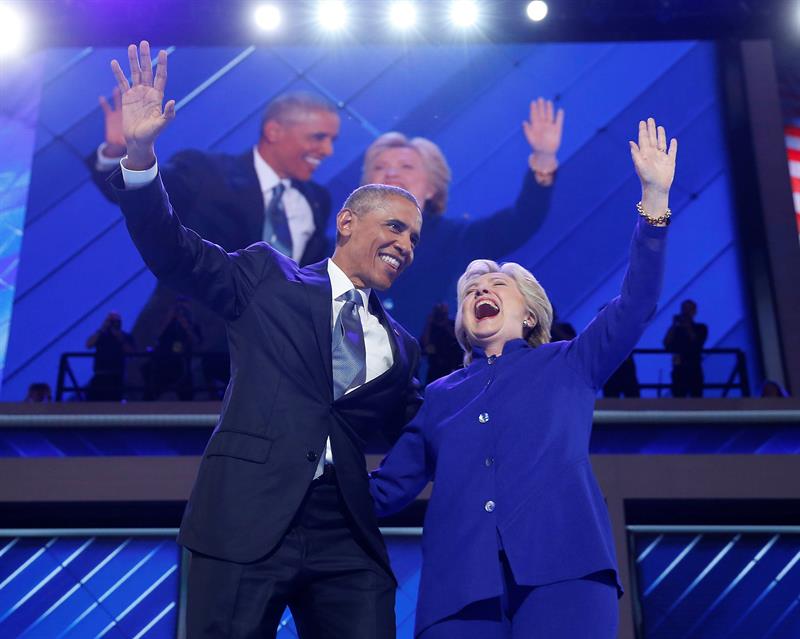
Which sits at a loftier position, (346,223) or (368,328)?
(346,223)

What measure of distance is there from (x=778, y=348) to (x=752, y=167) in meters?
1.70

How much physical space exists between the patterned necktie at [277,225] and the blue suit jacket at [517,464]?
6255 millimetres

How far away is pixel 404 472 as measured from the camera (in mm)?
1991

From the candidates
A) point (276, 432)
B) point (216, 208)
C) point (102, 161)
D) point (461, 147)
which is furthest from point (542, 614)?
point (102, 161)

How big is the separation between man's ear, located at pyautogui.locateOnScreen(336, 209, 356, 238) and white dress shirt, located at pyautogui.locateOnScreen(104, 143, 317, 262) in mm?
5984

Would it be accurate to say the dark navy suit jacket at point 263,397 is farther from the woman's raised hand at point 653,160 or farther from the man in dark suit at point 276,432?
the woman's raised hand at point 653,160

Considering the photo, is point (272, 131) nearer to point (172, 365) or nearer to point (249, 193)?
point (249, 193)

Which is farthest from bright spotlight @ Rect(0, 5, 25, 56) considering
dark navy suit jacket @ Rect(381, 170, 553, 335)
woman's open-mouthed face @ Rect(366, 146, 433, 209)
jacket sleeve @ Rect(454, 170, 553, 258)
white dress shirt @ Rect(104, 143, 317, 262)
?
jacket sleeve @ Rect(454, 170, 553, 258)

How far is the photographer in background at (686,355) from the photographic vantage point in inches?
254

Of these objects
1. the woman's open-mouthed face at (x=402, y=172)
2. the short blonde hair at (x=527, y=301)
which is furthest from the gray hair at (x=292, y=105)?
the short blonde hair at (x=527, y=301)

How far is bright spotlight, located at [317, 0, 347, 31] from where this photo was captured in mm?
8555

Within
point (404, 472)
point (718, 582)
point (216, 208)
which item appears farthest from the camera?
point (216, 208)

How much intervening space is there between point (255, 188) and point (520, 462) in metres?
7.01

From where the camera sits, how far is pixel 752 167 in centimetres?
860
